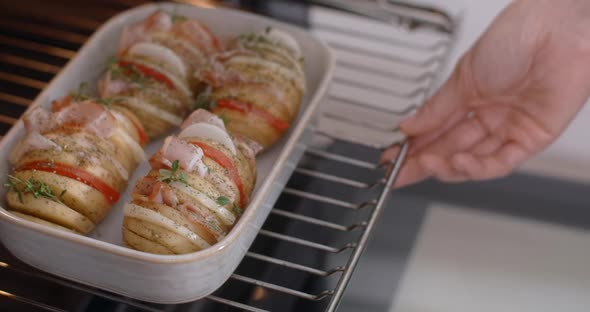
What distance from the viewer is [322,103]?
143 cm

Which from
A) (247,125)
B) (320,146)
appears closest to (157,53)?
(247,125)

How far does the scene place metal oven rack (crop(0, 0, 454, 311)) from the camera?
121cm

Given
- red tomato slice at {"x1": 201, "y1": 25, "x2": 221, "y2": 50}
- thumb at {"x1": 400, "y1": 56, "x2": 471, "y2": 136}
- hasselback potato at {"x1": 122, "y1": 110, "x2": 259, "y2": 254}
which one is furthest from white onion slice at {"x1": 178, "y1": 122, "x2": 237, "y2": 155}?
thumb at {"x1": 400, "y1": 56, "x2": 471, "y2": 136}

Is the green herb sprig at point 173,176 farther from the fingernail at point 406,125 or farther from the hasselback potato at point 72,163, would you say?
the fingernail at point 406,125

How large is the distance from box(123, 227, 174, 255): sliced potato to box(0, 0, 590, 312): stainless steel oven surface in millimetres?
110

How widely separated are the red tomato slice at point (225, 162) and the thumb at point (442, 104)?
46cm

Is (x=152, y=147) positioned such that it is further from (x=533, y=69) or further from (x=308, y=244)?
(x=533, y=69)

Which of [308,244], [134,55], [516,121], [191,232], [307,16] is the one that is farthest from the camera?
[307,16]

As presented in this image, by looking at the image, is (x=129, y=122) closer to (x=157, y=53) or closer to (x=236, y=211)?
(x=157, y=53)

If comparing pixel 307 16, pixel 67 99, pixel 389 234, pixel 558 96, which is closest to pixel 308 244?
pixel 389 234

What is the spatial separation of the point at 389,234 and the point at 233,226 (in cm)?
46

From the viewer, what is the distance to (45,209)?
3.64ft

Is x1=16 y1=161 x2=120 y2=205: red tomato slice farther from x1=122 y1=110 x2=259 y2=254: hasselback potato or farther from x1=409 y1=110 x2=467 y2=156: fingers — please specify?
x1=409 y1=110 x2=467 y2=156: fingers

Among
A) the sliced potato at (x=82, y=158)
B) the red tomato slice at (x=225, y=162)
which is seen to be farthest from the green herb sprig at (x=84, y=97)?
the red tomato slice at (x=225, y=162)
